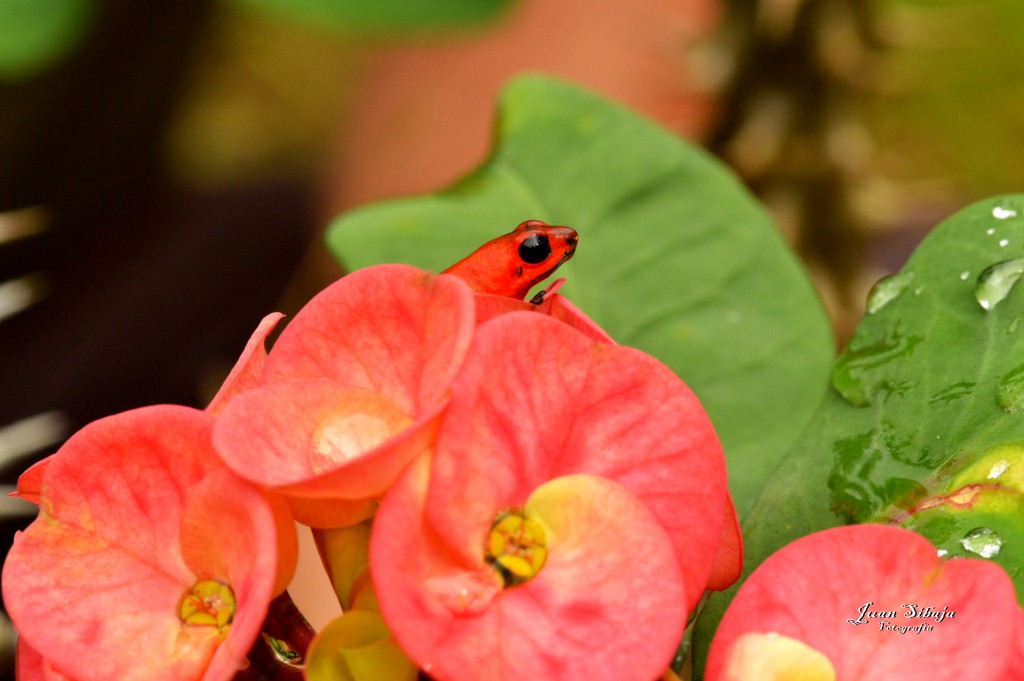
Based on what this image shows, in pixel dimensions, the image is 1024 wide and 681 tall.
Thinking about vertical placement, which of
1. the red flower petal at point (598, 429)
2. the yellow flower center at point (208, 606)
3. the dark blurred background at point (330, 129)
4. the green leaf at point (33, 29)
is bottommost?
the dark blurred background at point (330, 129)

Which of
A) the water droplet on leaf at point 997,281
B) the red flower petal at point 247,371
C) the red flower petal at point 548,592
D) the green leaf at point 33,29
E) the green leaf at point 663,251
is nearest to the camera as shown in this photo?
the red flower petal at point 548,592

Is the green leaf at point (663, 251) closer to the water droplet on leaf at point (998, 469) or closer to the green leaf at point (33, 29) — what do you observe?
the water droplet on leaf at point (998, 469)

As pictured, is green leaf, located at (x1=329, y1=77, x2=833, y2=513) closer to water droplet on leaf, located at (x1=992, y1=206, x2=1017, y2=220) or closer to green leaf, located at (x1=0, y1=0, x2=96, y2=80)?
water droplet on leaf, located at (x1=992, y1=206, x2=1017, y2=220)

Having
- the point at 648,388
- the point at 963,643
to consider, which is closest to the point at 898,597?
the point at 963,643

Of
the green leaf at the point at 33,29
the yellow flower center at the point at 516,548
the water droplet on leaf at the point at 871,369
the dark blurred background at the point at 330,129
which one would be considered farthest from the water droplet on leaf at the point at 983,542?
the green leaf at the point at 33,29

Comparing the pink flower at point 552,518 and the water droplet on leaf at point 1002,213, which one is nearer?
the pink flower at point 552,518

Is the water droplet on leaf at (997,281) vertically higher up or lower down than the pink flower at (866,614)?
higher up

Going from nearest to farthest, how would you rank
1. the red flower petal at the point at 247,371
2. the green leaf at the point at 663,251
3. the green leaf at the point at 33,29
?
1. the red flower petal at the point at 247,371
2. the green leaf at the point at 663,251
3. the green leaf at the point at 33,29
